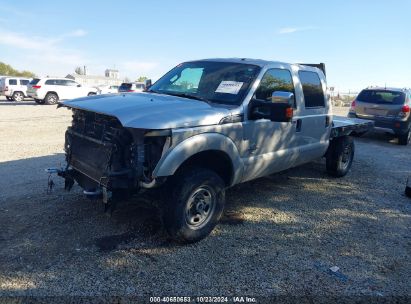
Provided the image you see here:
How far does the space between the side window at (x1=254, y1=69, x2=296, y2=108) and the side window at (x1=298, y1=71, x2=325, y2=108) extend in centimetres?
36

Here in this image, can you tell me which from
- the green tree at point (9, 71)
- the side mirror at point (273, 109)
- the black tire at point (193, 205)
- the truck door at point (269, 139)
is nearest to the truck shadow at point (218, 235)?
the black tire at point (193, 205)

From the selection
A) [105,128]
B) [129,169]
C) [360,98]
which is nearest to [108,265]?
[129,169]

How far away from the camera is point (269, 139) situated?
15.1ft

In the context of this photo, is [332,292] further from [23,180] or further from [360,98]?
[360,98]

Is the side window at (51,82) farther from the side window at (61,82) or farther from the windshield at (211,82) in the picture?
the windshield at (211,82)

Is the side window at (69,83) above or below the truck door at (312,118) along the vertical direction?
above

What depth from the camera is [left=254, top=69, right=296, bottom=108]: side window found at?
14.7 feet

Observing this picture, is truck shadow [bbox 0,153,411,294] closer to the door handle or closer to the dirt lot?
the dirt lot

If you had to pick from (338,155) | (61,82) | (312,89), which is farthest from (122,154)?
(61,82)

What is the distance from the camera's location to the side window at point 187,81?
15.5ft

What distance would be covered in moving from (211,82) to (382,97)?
8464 mm

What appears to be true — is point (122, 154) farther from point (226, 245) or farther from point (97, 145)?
point (226, 245)

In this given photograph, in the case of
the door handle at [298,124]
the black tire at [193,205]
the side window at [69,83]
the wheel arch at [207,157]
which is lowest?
the black tire at [193,205]

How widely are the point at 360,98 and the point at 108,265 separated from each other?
1040cm
